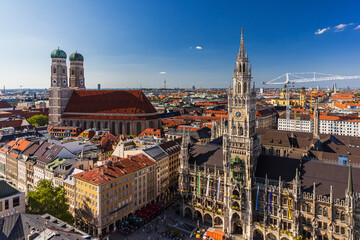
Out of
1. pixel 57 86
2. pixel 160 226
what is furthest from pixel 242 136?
pixel 57 86

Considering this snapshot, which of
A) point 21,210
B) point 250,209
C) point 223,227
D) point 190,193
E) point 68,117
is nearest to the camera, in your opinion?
point 21,210

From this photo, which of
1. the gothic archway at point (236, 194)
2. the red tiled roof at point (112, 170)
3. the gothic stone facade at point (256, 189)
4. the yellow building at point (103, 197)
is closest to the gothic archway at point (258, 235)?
the gothic stone facade at point (256, 189)

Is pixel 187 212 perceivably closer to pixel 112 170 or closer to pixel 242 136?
pixel 112 170

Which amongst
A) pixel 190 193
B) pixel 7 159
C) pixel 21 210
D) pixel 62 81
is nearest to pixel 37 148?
pixel 7 159

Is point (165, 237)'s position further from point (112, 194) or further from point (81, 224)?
point (81, 224)

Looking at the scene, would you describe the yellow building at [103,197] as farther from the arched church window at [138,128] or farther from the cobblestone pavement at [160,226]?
the arched church window at [138,128]

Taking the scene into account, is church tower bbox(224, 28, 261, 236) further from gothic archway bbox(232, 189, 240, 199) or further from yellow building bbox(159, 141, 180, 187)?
yellow building bbox(159, 141, 180, 187)

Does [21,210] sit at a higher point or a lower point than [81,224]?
higher

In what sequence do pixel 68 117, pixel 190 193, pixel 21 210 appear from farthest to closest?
pixel 68 117 → pixel 190 193 → pixel 21 210
